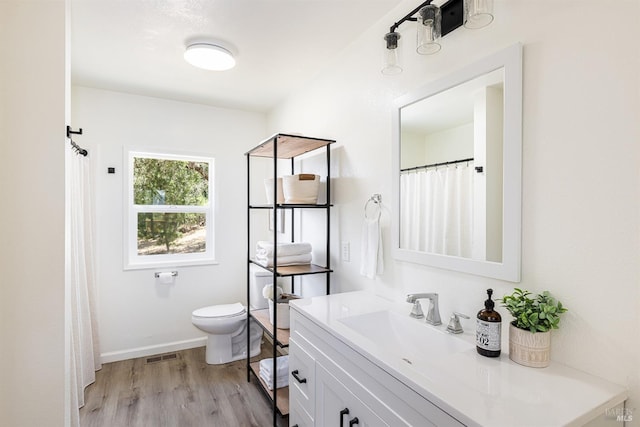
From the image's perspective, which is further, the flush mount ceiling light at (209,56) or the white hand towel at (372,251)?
the flush mount ceiling light at (209,56)

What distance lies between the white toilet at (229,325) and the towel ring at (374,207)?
125 centimetres

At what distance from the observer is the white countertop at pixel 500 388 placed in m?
0.78

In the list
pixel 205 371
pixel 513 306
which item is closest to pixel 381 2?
pixel 513 306

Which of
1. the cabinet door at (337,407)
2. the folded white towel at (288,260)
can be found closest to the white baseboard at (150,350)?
the folded white towel at (288,260)

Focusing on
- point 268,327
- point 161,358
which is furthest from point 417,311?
point 161,358

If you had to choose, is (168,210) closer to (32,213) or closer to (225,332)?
(225,332)

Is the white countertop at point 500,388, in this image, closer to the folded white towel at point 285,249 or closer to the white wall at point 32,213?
the folded white towel at point 285,249

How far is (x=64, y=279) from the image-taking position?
153 cm

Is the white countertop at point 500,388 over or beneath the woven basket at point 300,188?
beneath

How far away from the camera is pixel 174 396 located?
93.1 inches

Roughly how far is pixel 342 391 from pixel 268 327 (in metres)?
1.17

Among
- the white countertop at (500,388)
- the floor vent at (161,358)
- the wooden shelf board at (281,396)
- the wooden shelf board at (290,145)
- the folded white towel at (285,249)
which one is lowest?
the floor vent at (161,358)

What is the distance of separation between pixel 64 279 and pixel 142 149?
1.80 metres

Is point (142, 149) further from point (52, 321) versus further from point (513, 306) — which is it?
point (513, 306)
